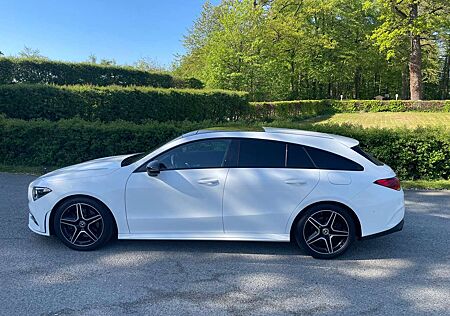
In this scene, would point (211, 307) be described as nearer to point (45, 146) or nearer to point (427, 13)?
point (45, 146)

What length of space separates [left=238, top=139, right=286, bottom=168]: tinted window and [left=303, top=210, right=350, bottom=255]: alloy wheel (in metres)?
0.74

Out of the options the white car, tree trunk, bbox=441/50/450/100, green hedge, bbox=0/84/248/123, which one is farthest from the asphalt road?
tree trunk, bbox=441/50/450/100

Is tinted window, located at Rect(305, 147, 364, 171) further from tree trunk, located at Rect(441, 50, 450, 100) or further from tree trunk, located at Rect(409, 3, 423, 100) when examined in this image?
tree trunk, located at Rect(441, 50, 450, 100)

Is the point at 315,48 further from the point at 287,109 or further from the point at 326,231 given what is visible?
the point at 326,231

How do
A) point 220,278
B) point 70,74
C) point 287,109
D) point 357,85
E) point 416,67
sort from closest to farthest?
point 220,278 → point 70,74 → point 287,109 → point 416,67 → point 357,85

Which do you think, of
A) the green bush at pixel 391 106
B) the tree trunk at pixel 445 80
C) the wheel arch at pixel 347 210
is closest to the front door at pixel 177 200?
the wheel arch at pixel 347 210

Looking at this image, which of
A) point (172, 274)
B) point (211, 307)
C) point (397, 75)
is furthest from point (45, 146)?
point (397, 75)

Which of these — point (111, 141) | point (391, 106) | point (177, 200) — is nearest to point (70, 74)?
point (111, 141)

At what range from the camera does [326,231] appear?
417 cm

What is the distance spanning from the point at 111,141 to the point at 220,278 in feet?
20.0

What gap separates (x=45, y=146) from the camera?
9109 millimetres

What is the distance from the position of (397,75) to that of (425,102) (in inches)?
795

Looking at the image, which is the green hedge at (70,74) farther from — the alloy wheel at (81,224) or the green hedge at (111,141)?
the alloy wheel at (81,224)

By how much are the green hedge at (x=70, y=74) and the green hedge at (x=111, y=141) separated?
5973 mm
